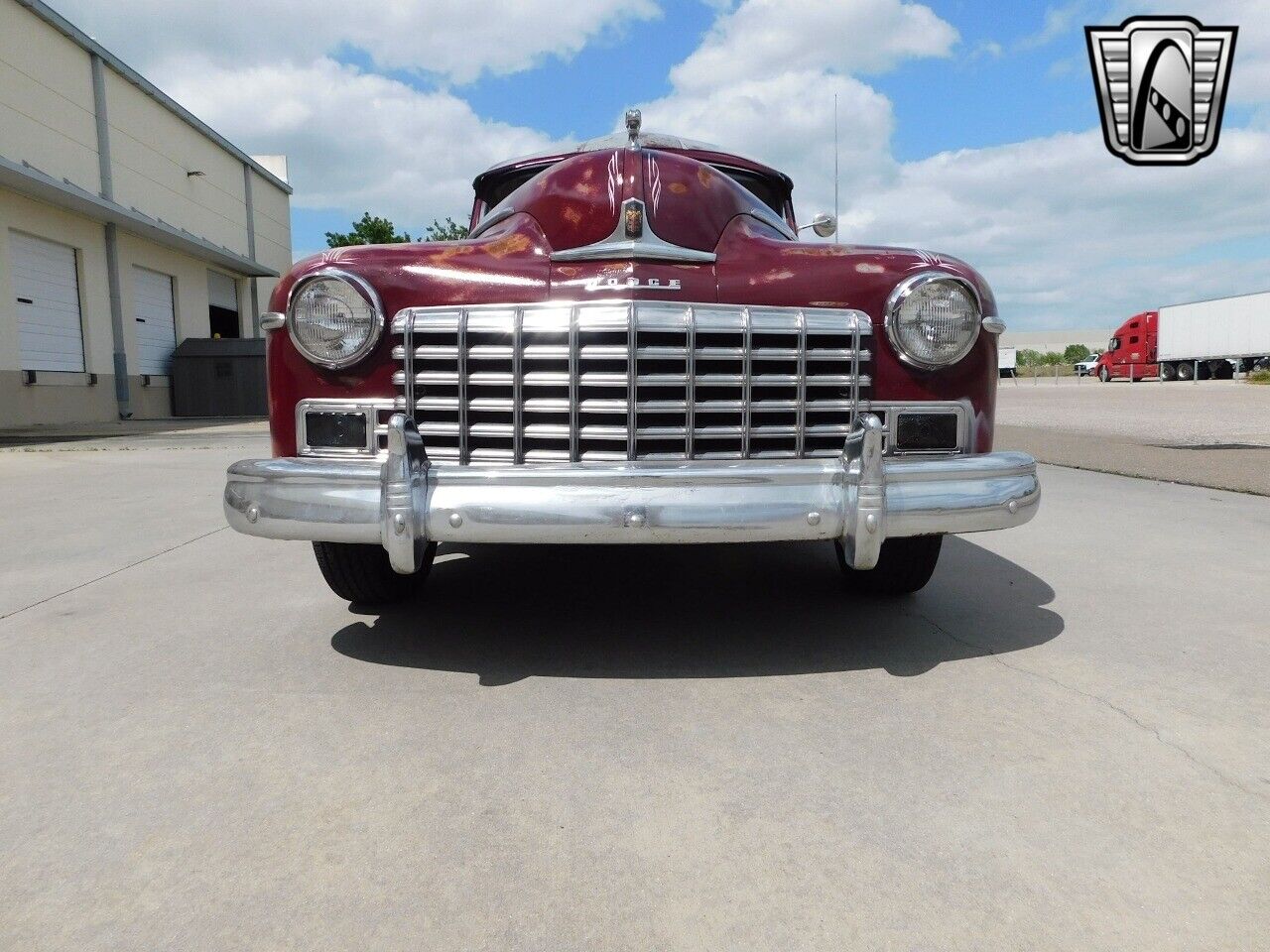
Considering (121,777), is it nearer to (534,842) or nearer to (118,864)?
(118,864)

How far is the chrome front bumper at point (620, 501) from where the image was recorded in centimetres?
224

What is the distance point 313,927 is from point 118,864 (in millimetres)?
449

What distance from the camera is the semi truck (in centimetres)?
3350

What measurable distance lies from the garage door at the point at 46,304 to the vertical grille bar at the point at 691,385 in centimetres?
1531

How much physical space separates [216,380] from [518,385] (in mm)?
18510

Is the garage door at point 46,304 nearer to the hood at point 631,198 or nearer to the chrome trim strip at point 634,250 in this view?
the hood at point 631,198

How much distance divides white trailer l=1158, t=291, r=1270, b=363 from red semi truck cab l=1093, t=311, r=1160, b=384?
30.8 inches

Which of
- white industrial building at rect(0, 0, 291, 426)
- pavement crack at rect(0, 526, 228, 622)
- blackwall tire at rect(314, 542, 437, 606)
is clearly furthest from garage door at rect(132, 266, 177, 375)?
blackwall tire at rect(314, 542, 437, 606)

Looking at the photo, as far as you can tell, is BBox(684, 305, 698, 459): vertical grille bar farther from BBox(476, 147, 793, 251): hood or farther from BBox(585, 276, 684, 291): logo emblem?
BBox(476, 147, 793, 251): hood

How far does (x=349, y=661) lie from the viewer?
2672 millimetres

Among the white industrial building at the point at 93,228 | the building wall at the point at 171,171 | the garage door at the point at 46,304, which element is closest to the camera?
the white industrial building at the point at 93,228

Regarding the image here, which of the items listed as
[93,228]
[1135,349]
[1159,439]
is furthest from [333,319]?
[1135,349]

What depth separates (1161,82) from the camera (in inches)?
277

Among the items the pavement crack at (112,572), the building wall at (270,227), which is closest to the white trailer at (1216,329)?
the building wall at (270,227)
